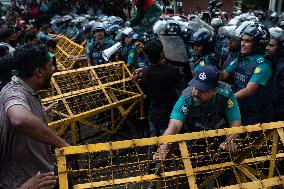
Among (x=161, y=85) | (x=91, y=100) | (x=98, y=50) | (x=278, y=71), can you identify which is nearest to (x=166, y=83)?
(x=161, y=85)

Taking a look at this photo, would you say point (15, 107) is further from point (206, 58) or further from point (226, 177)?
point (206, 58)

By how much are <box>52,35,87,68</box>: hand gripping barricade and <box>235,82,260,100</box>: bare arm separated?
18.3 ft

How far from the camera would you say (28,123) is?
2502 mm

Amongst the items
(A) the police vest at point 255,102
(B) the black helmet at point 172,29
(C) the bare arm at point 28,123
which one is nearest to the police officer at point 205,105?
(A) the police vest at point 255,102

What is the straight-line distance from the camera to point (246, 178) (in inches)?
A: 131

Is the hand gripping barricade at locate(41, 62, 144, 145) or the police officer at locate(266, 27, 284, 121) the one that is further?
the hand gripping barricade at locate(41, 62, 144, 145)

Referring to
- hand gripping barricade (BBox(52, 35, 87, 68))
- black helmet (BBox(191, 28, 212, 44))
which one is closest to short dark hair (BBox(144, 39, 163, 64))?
black helmet (BBox(191, 28, 212, 44))

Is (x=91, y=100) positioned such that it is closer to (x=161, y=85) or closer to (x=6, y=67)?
(x=161, y=85)

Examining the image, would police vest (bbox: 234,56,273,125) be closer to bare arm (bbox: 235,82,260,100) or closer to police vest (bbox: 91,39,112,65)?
bare arm (bbox: 235,82,260,100)

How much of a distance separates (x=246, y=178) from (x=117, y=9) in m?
14.7

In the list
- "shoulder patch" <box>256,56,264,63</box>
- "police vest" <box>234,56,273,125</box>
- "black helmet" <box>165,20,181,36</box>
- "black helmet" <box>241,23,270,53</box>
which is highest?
"black helmet" <box>241,23,270,53</box>

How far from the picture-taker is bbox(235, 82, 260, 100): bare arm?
14.4 ft

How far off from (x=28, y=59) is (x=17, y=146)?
68cm

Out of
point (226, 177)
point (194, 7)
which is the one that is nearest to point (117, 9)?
point (194, 7)
